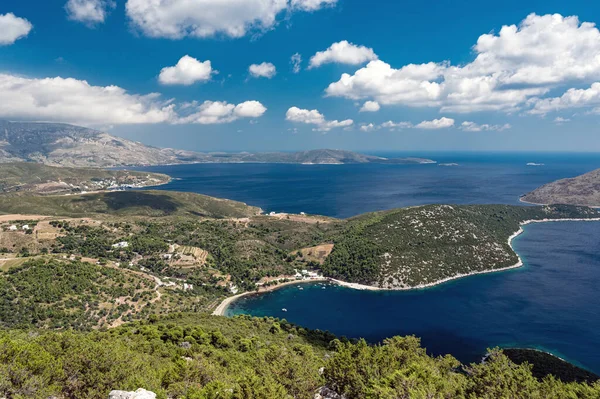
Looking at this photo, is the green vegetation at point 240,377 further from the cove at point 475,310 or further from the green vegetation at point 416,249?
the green vegetation at point 416,249

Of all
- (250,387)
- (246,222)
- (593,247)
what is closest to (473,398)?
(250,387)

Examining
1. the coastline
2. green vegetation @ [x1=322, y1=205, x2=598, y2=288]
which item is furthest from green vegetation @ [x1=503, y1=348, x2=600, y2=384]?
the coastline

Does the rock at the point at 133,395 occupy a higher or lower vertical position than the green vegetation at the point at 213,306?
higher

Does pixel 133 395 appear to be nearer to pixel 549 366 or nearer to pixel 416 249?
pixel 549 366

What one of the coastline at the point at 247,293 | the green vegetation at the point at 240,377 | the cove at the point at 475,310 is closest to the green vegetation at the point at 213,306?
the green vegetation at the point at 240,377

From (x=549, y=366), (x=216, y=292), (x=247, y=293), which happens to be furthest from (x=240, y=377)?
(x=247, y=293)

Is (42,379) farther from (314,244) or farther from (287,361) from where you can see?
(314,244)
